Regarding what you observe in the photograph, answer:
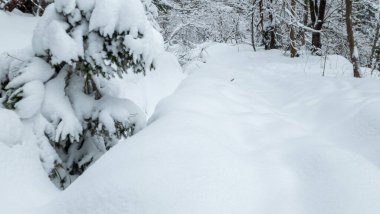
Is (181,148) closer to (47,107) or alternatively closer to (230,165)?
(230,165)

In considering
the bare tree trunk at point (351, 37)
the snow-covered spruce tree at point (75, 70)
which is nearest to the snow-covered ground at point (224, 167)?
the snow-covered spruce tree at point (75, 70)

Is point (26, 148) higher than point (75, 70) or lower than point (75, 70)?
lower

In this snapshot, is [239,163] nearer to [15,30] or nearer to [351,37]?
[15,30]

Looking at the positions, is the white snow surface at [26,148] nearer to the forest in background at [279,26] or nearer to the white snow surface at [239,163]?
the white snow surface at [239,163]

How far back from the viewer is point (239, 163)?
3.04 m

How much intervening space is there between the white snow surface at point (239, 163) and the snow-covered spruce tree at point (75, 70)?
0.69 metres

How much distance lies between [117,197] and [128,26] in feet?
6.11

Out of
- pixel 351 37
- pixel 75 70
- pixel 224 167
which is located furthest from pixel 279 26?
pixel 224 167

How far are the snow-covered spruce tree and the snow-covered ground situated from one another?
0.42 meters

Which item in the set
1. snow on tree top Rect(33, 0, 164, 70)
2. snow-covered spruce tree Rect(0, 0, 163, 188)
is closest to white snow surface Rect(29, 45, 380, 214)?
snow-covered spruce tree Rect(0, 0, 163, 188)

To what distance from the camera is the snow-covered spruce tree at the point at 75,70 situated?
3424 millimetres

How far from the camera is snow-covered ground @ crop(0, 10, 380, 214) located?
93.8 inches

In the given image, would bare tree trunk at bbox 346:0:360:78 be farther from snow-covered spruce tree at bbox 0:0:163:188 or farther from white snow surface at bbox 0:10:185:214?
white snow surface at bbox 0:10:185:214

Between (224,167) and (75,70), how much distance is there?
6.46ft
